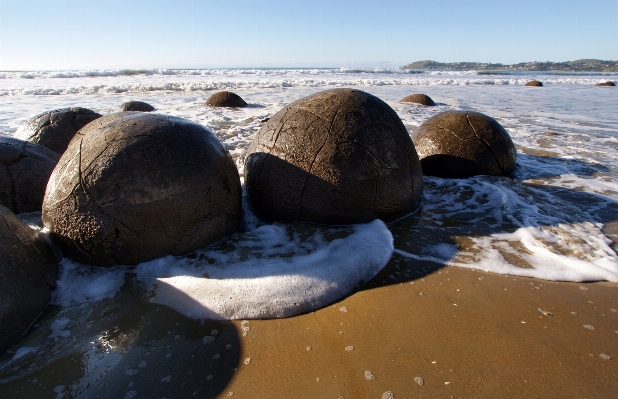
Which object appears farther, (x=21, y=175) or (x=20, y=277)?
(x=21, y=175)

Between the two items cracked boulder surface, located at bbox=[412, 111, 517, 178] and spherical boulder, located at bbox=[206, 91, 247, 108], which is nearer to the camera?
cracked boulder surface, located at bbox=[412, 111, 517, 178]

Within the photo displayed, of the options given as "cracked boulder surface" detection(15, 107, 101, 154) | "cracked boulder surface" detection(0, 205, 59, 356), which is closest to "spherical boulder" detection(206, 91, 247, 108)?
"cracked boulder surface" detection(15, 107, 101, 154)

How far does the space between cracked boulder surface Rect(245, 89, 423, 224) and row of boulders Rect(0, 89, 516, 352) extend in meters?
→ 0.01

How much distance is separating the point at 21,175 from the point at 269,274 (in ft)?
9.69

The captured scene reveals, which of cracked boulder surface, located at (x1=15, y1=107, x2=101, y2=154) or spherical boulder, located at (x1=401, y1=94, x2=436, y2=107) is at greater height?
cracked boulder surface, located at (x1=15, y1=107, x2=101, y2=154)

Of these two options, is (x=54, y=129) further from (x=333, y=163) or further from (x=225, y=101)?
(x=225, y=101)

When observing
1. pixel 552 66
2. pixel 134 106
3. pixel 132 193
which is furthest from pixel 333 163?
pixel 552 66

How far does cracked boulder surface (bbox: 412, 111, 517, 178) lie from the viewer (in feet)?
17.4

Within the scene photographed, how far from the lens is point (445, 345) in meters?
2.22

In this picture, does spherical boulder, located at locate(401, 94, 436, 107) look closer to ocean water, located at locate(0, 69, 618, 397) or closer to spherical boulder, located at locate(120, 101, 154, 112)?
ocean water, located at locate(0, 69, 618, 397)

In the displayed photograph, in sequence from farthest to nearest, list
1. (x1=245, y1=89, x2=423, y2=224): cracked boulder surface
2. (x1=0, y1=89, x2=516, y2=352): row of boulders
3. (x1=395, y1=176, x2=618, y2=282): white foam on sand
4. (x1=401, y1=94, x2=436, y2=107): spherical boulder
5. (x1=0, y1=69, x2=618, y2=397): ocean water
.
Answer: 1. (x1=401, y1=94, x2=436, y2=107): spherical boulder
2. (x1=245, y1=89, x2=423, y2=224): cracked boulder surface
3. (x1=395, y1=176, x2=618, y2=282): white foam on sand
4. (x1=0, y1=89, x2=516, y2=352): row of boulders
5. (x1=0, y1=69, x2=618, y2=397): ocean water

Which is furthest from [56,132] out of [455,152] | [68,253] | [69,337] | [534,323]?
[534,323]

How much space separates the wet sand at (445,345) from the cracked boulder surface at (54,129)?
4572 millimetres

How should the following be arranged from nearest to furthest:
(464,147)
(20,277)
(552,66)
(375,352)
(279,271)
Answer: (375,352)
(20,277)
(279,271)
(464,147)
(552,66)
